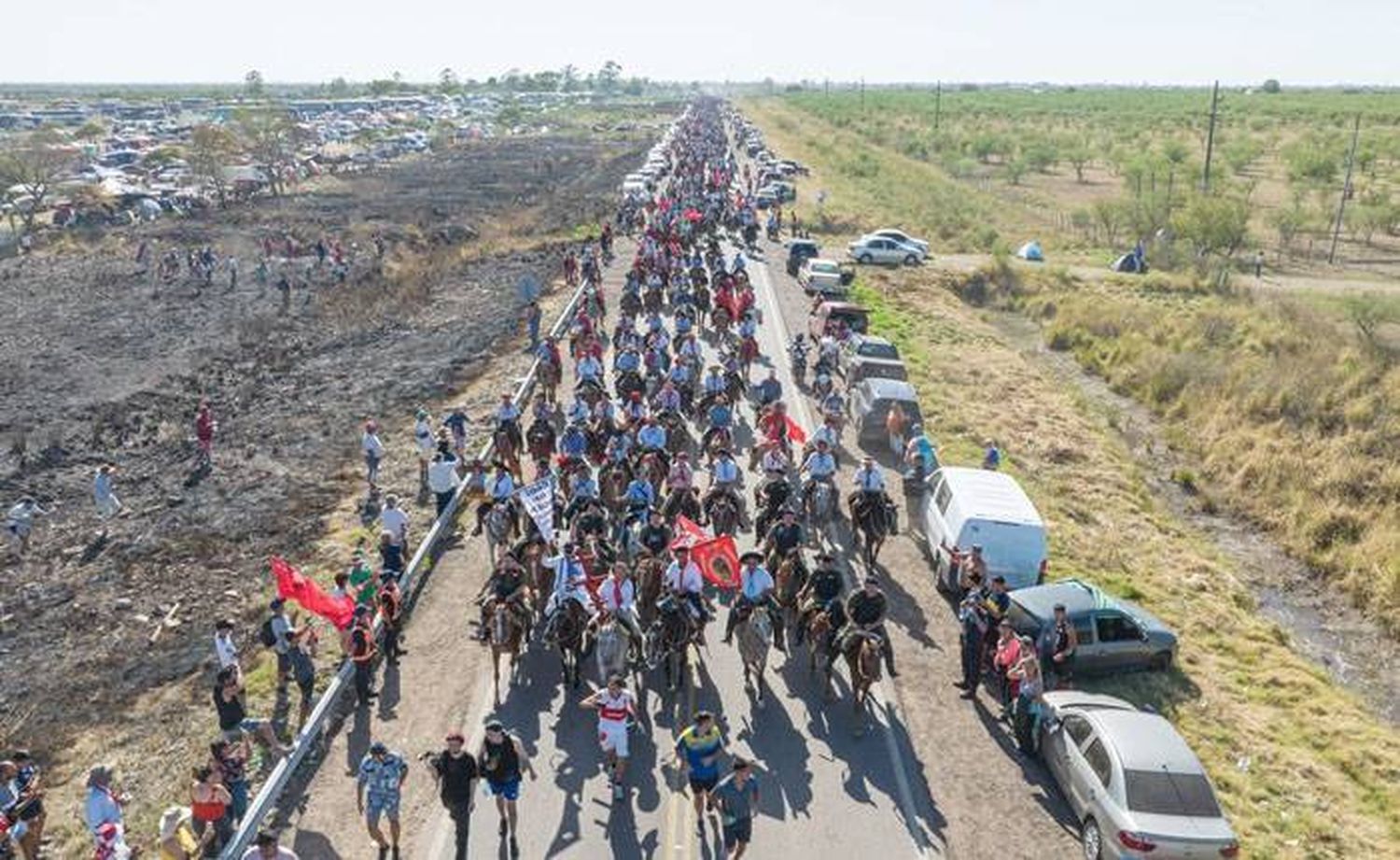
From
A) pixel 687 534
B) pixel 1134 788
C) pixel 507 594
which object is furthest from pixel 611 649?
pixel 1134 788

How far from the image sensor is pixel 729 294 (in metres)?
33.9

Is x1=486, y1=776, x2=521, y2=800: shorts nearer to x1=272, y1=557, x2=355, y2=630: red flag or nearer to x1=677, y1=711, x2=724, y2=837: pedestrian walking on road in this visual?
x1=677, y1=711, x2=724, y2=837: pedestrian walking on road

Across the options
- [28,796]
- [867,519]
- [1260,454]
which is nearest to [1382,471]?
[1260,454]

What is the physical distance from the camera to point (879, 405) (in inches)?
987

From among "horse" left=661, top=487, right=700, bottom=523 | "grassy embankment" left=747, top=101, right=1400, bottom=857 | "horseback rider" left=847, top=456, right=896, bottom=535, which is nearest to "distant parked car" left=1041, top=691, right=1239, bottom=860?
"grassy embankment" left=747, top=101, right=1400, bottom=857

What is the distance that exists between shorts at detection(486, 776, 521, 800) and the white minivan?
9.34 meters

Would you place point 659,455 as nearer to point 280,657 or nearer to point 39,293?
point 280,657

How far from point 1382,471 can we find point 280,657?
2522cm

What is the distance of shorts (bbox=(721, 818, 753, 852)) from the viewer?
36.8ft

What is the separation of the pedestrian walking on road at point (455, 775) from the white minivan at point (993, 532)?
9829 millimetres

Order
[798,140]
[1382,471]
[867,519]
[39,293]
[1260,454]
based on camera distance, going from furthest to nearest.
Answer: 1. [798,140]
2. [39,293]
3. [1260,454]
4. [1382,471]
5. [867,519]

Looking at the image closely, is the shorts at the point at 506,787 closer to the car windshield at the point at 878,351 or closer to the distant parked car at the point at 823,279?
the car windshield at the point at 878,351

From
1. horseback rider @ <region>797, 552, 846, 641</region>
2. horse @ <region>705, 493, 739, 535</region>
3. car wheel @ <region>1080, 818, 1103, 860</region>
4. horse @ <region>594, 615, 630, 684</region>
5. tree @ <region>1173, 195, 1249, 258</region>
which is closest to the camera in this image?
car wheel @ <region>1080, 818, 1103, 860</region>

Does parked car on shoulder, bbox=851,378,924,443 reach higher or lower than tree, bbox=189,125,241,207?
lower
